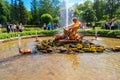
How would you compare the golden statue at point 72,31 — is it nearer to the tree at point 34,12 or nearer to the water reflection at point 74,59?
the water reflection at point 74,59

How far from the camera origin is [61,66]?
441 inches

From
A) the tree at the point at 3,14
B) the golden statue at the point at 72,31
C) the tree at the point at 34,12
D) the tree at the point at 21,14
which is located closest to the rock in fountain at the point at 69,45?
the golden statue at the point at 72,31

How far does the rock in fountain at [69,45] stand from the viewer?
1502 cm

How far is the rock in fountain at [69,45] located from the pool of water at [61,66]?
0.85 m

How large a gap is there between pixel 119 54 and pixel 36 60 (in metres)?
4.72

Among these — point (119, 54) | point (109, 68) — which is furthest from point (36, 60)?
point (119, 54)

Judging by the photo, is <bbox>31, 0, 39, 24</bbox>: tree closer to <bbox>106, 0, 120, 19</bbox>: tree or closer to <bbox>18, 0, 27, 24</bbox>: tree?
<bbox>18, 0, 27, 24</bbox>: tree

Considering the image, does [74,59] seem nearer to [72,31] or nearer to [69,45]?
[69,45]

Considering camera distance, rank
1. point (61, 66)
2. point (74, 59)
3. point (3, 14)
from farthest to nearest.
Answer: point (3, 14) < point (74, 59) < point (61, 66)

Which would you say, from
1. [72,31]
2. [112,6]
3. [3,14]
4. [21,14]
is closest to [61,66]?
[72,31]

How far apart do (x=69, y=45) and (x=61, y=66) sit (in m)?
5.20

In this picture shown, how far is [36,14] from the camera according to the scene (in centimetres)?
6662

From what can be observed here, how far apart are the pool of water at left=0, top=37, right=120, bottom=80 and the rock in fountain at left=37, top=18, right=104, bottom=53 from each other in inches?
33.4

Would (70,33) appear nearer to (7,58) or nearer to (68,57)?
(68,57)
